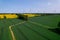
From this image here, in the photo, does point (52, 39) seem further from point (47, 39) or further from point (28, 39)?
point (28, 39)

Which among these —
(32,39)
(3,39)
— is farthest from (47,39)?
(3,39)

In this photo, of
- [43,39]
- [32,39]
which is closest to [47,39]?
[43,39]

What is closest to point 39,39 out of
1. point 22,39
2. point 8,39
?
point 22,39

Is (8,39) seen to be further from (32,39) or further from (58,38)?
(58,38)

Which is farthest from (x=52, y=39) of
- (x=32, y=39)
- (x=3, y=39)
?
(x=3, y=39)

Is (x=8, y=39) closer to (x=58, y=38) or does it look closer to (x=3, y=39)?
(x=3, y=39)

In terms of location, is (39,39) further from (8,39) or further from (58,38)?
(8,39)
